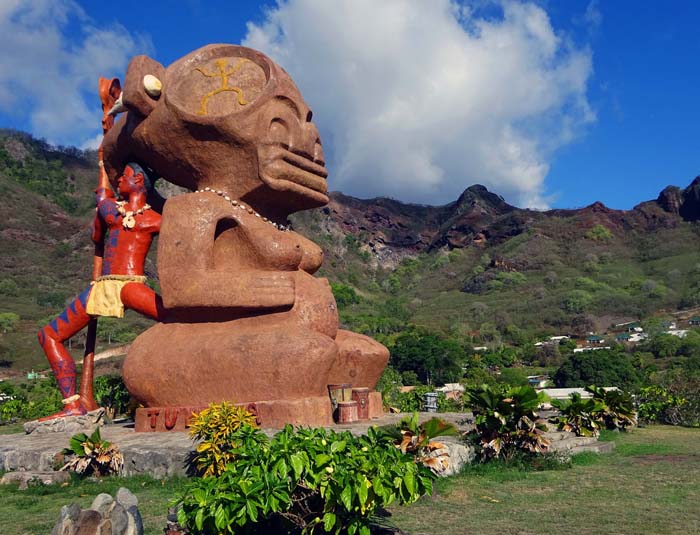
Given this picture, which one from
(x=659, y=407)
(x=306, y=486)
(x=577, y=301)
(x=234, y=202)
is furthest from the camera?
(x=577, y=301)

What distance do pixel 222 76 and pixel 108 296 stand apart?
158 inches

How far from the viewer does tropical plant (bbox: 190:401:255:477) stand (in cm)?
671

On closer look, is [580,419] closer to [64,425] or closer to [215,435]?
[215,435]

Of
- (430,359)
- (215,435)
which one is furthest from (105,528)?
(430,359)

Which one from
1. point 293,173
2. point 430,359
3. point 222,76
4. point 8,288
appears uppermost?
point 8,288

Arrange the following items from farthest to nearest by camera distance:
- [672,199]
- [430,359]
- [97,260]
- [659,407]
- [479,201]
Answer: [479,201] < [672,199] < [430,359] < [659,407] < [97,260]

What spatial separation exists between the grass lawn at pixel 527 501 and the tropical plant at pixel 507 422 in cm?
40

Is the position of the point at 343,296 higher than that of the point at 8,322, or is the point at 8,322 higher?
the point at 343,296

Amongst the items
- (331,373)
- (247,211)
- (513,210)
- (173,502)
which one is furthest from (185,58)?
(513,210)

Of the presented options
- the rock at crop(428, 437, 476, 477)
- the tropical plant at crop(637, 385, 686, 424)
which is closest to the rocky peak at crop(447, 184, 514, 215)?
the tropical plant at crop(637, 385, 686, 424)

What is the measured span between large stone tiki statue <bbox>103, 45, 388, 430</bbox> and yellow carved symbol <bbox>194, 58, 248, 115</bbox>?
2 cm

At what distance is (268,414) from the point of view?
856cm

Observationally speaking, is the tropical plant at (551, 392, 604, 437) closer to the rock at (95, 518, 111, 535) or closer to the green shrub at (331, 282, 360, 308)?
the rock at (95, 518, 111, 535)

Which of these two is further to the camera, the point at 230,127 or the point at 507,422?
the point at 230,127
